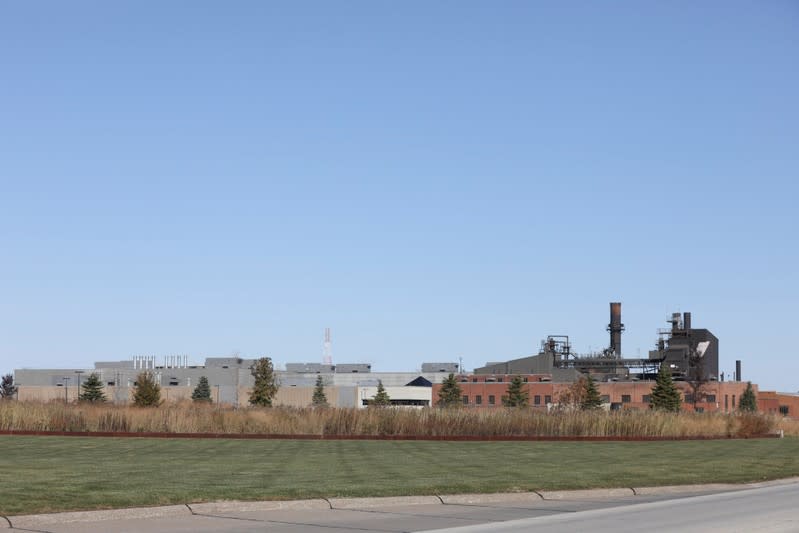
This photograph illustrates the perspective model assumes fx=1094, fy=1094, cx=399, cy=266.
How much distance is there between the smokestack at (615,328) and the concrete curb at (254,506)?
359 ft

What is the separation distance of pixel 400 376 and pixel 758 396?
174ft

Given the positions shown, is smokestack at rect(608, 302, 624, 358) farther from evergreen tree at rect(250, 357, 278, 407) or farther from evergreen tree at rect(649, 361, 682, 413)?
evergreen tree at rect(250, 357, 278, 407)

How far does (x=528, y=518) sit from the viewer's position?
14.9 meters

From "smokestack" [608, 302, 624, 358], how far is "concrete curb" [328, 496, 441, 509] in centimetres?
10808

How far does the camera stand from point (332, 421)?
3931 cm

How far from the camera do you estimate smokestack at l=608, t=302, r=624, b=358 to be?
12231 centimetres

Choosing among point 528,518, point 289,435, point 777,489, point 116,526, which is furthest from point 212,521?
point 289,435

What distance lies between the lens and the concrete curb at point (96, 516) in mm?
12594

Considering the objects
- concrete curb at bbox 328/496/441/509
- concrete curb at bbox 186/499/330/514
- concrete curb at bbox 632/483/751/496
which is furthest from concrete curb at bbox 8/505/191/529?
concrete curb at bbox 632/483/751/496

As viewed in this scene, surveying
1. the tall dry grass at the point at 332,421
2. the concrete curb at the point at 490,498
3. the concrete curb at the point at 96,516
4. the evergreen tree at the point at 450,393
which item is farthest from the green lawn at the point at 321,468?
the evergreen tree at the point at 450,393

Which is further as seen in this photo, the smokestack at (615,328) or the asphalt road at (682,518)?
the smokestack at (615,328)

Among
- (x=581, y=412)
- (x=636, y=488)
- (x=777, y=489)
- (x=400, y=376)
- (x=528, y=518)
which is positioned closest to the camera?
(x=528, y=518)

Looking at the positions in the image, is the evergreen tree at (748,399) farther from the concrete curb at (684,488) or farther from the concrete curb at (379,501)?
the concrete curb at (379,501)

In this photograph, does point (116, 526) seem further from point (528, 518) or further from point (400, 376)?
point (400, 376)
